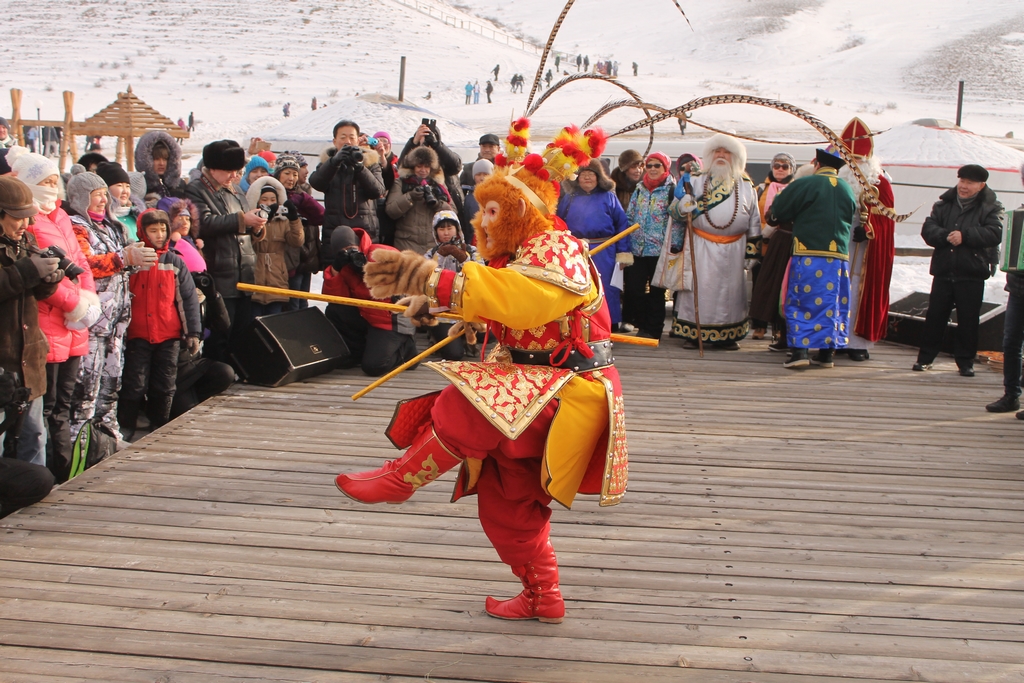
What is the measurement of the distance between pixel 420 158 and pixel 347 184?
1.81 ft

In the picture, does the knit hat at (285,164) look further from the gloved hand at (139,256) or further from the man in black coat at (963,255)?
the man in black coat at (963,255)

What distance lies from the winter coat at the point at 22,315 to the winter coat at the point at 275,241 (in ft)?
7.63

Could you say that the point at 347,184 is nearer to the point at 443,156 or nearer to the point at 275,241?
the point at 275,241

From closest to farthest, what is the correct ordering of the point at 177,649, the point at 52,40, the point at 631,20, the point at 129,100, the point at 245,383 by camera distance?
the point at 177,649 < the point at 245,383 < the point at 129,100 < the point at 52,40 < the point at 631,20

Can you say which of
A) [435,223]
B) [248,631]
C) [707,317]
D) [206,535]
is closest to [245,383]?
[435,223]

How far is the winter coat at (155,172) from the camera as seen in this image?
5.77 m

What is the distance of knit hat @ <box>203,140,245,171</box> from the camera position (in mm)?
5680

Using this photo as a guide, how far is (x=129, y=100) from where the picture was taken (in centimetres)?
1434

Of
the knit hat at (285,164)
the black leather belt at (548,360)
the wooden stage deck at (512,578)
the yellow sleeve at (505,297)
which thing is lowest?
the wooden stage deck at (512,578)

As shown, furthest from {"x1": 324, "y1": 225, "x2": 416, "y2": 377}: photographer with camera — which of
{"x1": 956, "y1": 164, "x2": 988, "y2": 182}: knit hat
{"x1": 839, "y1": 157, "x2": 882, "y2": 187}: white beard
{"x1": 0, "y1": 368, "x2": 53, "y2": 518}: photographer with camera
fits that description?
{"x1": 956, "y1": 164, "x2": 988, "y2": 182}: knit hat

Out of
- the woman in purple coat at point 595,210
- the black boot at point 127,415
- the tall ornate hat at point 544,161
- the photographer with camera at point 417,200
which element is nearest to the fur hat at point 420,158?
the photographer with camera at point 417,200

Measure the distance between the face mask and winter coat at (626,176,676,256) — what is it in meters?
4.46

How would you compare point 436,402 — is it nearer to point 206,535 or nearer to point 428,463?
point 428,463

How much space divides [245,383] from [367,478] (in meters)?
3.21
